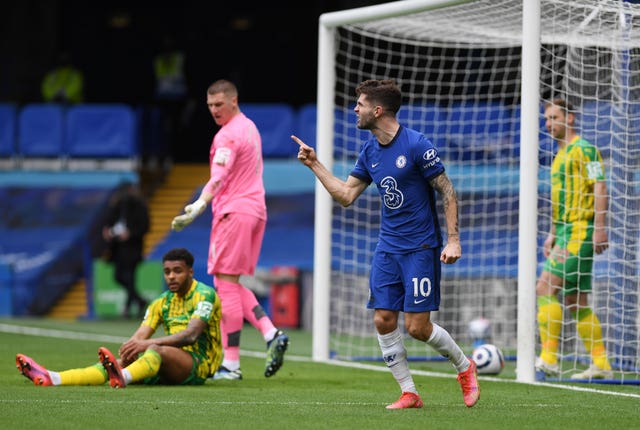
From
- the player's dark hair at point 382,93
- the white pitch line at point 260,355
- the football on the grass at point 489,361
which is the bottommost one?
the white pitch line at point 260,355

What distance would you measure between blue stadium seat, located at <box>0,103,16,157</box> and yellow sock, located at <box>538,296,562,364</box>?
13.7 metres

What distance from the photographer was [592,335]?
11.3 m

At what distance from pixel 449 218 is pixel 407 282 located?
47cm

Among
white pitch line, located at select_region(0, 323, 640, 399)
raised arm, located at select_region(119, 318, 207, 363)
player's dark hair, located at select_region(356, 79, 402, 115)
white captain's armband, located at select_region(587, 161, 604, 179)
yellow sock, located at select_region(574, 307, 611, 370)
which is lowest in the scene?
white pitch line, located at select_region(0, 323, 640, 399)

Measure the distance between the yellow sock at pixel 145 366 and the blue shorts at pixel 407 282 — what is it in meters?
1.88

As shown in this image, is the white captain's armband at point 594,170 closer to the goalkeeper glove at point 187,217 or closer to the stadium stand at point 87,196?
the goalkeeper glove at point 187,217

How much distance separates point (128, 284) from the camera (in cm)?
1942

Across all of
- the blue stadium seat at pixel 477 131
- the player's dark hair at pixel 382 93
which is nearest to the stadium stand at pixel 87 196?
the blue stadium seat at pixel 477 131

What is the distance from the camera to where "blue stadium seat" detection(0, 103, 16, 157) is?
907 inches

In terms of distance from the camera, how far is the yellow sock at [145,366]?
948 centimetres

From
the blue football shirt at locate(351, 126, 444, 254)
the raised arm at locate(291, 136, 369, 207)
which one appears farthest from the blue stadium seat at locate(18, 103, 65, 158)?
the blue football shirt at locate(351, 126, 444, 254)

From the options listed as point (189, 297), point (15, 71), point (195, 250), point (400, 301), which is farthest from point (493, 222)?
point (15, 71)

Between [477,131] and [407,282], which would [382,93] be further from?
[477,131]

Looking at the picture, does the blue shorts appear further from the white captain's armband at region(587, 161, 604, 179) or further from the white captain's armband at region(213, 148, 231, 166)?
the white captain's armband at region(587, 161, 604, 179)
